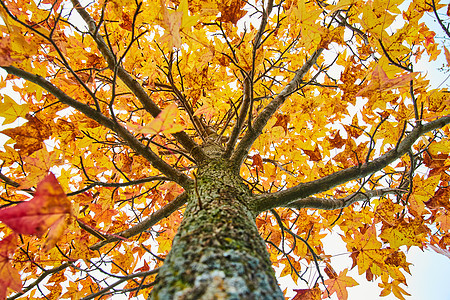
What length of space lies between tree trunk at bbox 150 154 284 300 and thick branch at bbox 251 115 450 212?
228 millimetres

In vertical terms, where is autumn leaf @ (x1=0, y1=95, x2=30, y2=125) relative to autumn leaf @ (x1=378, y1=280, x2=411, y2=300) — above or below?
above

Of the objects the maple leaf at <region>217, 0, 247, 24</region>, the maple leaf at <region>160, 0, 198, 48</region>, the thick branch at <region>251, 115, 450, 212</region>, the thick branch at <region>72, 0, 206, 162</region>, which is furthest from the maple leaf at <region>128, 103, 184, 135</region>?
the thick branch at <region>72, 0, 206, 162</region>

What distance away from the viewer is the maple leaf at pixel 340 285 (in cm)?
158

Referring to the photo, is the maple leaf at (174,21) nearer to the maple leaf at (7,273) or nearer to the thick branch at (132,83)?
the thick branch at (132,83)

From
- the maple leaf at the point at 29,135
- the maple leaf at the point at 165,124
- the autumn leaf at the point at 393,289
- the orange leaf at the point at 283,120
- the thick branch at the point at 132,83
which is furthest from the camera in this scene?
the orange leaf at the point at 283,120

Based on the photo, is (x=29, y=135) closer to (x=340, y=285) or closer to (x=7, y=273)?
(x=7, y=273)

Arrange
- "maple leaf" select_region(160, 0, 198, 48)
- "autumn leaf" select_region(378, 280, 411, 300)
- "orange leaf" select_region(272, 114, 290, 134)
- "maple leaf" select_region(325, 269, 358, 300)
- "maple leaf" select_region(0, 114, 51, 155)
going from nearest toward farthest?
Result: "maple leaf" select_region(160, 0, 198, 48) < "maple leaf" select_region(0, 114, 51, 155) < "maple leaf" select_region(325, 269, 358, 300) < "autumn leaf" select_region(378, 280, 411, 300) < "orange leaf" select_region(272, 114, 290, 134)

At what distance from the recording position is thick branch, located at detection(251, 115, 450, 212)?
4.25 ft

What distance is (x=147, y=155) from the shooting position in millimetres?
1360

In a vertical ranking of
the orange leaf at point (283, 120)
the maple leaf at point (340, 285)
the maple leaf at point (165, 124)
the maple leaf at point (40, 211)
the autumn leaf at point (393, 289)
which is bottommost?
the autumn leaf at point (393, 289)

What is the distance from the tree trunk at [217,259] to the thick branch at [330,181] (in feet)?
0.75

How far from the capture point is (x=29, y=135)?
1.35 m

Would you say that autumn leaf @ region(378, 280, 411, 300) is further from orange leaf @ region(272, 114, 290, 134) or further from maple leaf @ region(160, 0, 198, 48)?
maple leaf @ region(160, 0, 198, 48)

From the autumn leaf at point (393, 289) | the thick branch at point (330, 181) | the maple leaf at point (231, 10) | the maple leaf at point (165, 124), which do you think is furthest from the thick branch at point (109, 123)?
the autumn leaf at point (393, 289)
